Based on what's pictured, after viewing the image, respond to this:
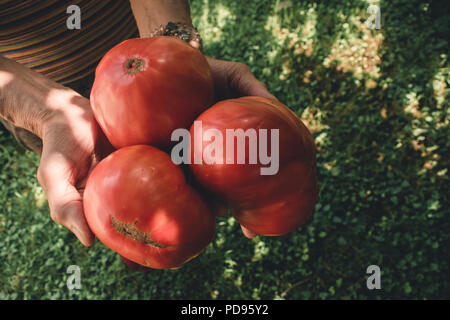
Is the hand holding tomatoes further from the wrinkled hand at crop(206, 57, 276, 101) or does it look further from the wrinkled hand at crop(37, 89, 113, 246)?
the wrinkled hand at crop(206, 57, 276, 101)

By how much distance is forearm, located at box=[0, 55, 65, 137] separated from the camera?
206 centimetres

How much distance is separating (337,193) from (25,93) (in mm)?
3036

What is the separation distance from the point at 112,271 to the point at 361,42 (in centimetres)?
415

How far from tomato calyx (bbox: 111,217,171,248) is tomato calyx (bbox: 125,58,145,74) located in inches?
25.7

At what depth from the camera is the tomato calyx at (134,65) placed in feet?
5.07

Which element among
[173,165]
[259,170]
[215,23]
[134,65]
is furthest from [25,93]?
[215,23]

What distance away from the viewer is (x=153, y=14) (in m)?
2.50

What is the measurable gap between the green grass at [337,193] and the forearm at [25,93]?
230 cm

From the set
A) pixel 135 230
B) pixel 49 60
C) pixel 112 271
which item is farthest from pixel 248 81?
pixel 112 271

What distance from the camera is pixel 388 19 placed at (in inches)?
179

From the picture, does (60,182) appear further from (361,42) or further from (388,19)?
(388,19)

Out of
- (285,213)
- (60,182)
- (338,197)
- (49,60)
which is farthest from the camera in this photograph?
(338,197)

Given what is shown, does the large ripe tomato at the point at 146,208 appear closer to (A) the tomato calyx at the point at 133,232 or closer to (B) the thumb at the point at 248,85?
(A) the tomato calyx at the point at 133,232

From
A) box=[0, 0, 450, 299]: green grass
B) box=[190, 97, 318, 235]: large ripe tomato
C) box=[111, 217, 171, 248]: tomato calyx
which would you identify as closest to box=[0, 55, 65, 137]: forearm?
box=[111, 217, 171, 248]: tomato calyx
